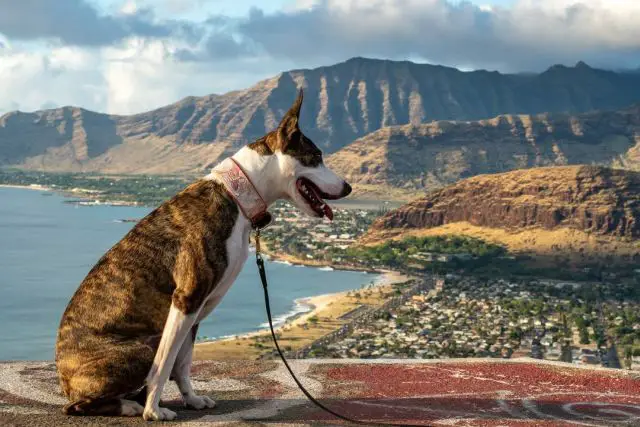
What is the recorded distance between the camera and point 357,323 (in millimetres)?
63188

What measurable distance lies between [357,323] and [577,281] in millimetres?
39503

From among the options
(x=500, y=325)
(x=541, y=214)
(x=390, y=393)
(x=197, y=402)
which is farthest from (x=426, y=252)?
(x=197, y=402)

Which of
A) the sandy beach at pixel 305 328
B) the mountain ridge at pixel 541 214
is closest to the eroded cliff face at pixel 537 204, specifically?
the mountain ridge at pixel 541 214

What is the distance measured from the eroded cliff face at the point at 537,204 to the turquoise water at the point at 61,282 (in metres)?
28.8

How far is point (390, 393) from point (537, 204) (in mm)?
110379

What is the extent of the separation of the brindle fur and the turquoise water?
40536 mm

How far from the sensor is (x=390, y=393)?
9164mm

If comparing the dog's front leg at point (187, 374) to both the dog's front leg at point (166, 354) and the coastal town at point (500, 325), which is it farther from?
the coastal town at point (500, 325)

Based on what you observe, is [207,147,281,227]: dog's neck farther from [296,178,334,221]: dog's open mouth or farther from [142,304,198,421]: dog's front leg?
[142,304,198,421]: dog's front leg

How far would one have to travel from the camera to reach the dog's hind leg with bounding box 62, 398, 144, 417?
6.59 meters

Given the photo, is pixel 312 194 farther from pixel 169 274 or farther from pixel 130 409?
pixel 130 409

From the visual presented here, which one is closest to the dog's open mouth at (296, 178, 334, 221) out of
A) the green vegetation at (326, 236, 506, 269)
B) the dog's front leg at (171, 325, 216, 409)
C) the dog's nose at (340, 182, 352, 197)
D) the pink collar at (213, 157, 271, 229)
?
the dog's nose at (340, 182, 352, 197)

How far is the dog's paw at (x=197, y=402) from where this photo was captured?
7.35 m

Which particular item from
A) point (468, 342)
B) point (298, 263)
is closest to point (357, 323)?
point (468, 342)
